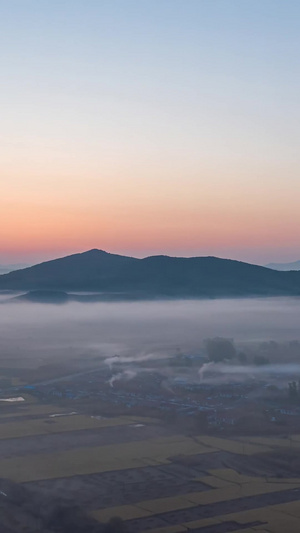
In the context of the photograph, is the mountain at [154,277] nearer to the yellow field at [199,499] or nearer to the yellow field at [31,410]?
Answer: the yellow field at [31,410]

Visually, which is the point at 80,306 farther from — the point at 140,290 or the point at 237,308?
the point at 237,308

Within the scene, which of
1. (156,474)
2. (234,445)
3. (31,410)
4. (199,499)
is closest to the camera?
(199,499)

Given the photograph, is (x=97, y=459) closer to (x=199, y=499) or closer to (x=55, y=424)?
(x=199, y=499)

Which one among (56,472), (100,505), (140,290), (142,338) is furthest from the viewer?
(140,290)

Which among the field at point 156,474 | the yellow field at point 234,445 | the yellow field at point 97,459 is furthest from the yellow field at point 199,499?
the yellow field at point 234,445

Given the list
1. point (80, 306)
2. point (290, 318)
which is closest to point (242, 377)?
point (290, 318)

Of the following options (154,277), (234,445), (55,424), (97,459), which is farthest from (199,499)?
(154,277)

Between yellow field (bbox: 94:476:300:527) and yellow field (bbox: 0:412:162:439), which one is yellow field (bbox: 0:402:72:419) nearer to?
yellow field (bbox: 0:412:162:439)
